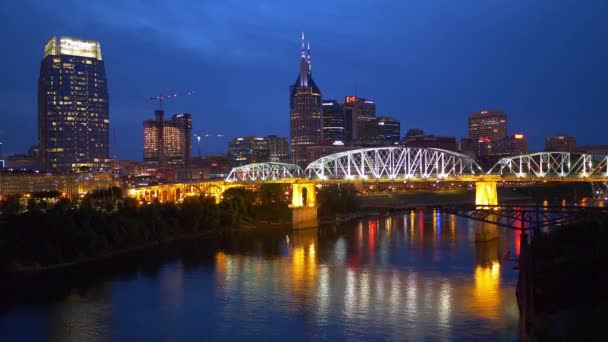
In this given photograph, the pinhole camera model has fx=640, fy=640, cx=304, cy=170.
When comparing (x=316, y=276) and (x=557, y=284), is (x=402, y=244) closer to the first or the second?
(x=316, y=276)

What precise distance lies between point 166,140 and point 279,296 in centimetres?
15300

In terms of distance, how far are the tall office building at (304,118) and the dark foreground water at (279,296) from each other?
108972 mm

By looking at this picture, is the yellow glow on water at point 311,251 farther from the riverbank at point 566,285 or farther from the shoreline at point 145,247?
the riverbank at point 566,285

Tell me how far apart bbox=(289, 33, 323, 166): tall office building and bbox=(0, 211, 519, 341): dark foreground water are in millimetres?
108972

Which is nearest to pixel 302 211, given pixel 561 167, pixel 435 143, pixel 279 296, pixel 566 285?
pixel 561 167

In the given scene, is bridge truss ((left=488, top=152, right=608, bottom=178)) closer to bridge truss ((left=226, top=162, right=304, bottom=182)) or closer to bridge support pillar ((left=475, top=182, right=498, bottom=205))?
bridge support pillar ((left=475, top=182, right=498, bottom=205))

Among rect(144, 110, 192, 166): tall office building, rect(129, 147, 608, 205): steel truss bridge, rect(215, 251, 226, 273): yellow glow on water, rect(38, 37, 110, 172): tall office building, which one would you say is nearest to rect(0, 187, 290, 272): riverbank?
rect(215, 251, 226, 273): yellow glow on water

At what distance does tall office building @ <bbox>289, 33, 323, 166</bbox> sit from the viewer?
146 m

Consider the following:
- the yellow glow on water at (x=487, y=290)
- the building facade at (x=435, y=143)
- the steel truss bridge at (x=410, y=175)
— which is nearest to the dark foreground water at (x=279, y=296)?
the yellow glow on water at (x=487, y=290)

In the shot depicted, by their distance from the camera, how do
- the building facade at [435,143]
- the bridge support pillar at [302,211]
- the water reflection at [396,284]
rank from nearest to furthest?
the water reflection at [396,284] → the bridge support pillar at [302,211] → the building facade at [435,143]

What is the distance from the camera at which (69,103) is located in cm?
10488

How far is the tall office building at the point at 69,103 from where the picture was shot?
103312mm

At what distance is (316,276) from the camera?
93.0 ft

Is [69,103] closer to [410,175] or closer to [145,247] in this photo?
[410,175]
